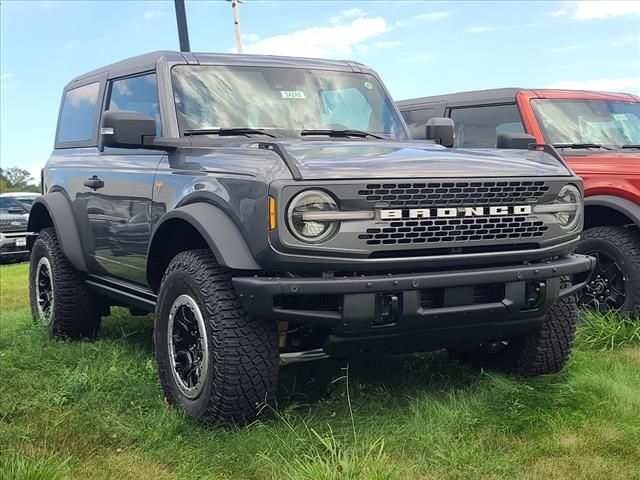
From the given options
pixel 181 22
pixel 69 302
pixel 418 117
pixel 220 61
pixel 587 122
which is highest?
pixel 181 22

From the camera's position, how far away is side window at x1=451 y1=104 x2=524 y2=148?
23.1 feet

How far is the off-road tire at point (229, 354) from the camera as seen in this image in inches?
146

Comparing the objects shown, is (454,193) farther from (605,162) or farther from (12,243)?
(12,243)

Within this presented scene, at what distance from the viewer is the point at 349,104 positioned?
5.28m

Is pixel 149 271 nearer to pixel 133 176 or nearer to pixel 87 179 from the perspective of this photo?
pixel 133 176

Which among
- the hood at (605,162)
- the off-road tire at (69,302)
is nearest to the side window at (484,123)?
the hood at (605,162)

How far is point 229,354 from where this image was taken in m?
3.69

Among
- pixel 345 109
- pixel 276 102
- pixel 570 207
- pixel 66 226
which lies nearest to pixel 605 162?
pixel 345 109

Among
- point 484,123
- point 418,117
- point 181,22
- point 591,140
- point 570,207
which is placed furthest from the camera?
point 181,22

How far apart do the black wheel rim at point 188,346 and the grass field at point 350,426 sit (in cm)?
18

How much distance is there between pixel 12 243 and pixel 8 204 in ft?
4.94

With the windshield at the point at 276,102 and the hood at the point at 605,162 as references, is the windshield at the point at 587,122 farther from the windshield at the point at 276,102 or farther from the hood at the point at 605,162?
the windshield at the point at 276,102

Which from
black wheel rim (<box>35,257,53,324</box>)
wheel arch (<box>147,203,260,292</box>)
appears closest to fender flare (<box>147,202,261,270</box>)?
wheel arch (<box>147,203,260,292</box>)

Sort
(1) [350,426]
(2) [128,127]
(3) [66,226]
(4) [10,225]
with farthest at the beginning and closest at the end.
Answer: (4) [10,225] → (3) [66,226] → (2) [128,127] → (1) [350,426]
